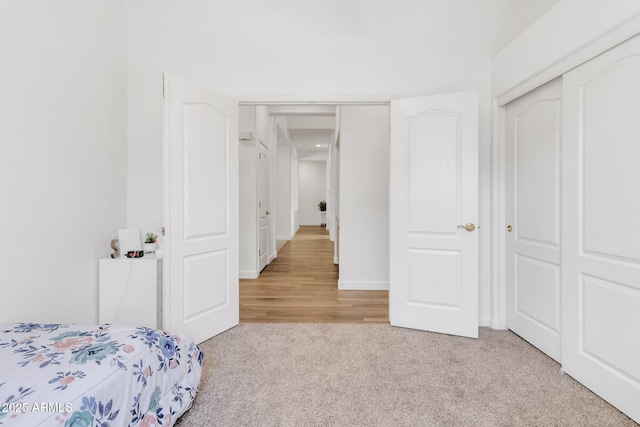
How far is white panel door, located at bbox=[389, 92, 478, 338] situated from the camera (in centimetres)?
256

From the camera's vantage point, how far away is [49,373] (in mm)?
1070

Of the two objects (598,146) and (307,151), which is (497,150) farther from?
(307,151)

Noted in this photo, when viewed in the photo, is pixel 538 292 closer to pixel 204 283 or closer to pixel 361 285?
pixel 361 285

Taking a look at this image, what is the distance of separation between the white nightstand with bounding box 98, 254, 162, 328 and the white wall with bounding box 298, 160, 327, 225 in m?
11.4

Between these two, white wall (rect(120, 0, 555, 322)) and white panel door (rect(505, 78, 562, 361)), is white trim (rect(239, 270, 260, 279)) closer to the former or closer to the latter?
white wall (rect(120, 0, 555, 322))

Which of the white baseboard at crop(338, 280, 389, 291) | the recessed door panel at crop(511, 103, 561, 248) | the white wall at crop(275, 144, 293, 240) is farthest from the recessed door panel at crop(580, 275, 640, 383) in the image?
the white wall at crop(275, 144, 293, 240)

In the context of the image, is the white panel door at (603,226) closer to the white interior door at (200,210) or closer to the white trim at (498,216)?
the white trim at (498,216)

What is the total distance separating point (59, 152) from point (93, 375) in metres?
1.68

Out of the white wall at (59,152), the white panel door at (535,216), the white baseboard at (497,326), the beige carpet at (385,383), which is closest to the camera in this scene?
the beige carpet at (385,383)

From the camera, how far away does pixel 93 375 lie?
109cm

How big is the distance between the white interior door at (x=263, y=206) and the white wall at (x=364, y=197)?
1.53 m

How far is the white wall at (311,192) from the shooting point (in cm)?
1368

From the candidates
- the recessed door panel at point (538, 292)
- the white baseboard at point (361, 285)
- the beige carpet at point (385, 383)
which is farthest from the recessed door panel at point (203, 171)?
the recessed door panel at point (538, 292)

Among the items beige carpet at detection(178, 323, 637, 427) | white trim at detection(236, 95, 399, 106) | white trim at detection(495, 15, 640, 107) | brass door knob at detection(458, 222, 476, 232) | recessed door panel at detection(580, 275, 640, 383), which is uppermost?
white trim at detection(236, 95, 399, 106)
